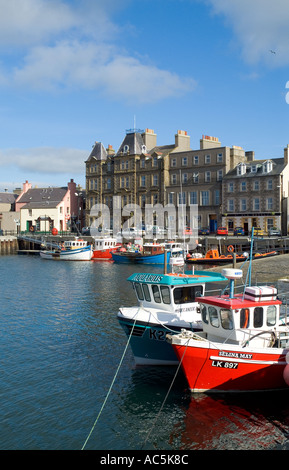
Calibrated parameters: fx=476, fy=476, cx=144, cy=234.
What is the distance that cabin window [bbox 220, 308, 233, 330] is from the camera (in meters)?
18.4

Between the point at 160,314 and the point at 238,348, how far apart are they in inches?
182

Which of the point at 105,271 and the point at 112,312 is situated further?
the point at 105,271

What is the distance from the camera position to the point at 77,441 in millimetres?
14578

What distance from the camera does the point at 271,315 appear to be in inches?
744

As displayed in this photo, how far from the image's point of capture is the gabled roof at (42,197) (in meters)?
98.7

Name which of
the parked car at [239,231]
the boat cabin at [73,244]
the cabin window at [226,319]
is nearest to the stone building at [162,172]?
the parked car at [239,231]

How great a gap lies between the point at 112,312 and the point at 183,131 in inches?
2379

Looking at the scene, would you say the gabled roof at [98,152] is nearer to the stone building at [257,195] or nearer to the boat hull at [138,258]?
the stone building at [257,195]

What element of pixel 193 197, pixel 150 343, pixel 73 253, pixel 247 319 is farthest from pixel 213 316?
pixel 193 197

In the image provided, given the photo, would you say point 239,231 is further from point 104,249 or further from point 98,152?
point 98,152

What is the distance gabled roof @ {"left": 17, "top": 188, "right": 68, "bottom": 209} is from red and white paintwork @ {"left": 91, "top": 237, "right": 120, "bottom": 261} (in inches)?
1160

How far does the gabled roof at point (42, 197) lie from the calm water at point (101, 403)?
71.5m
